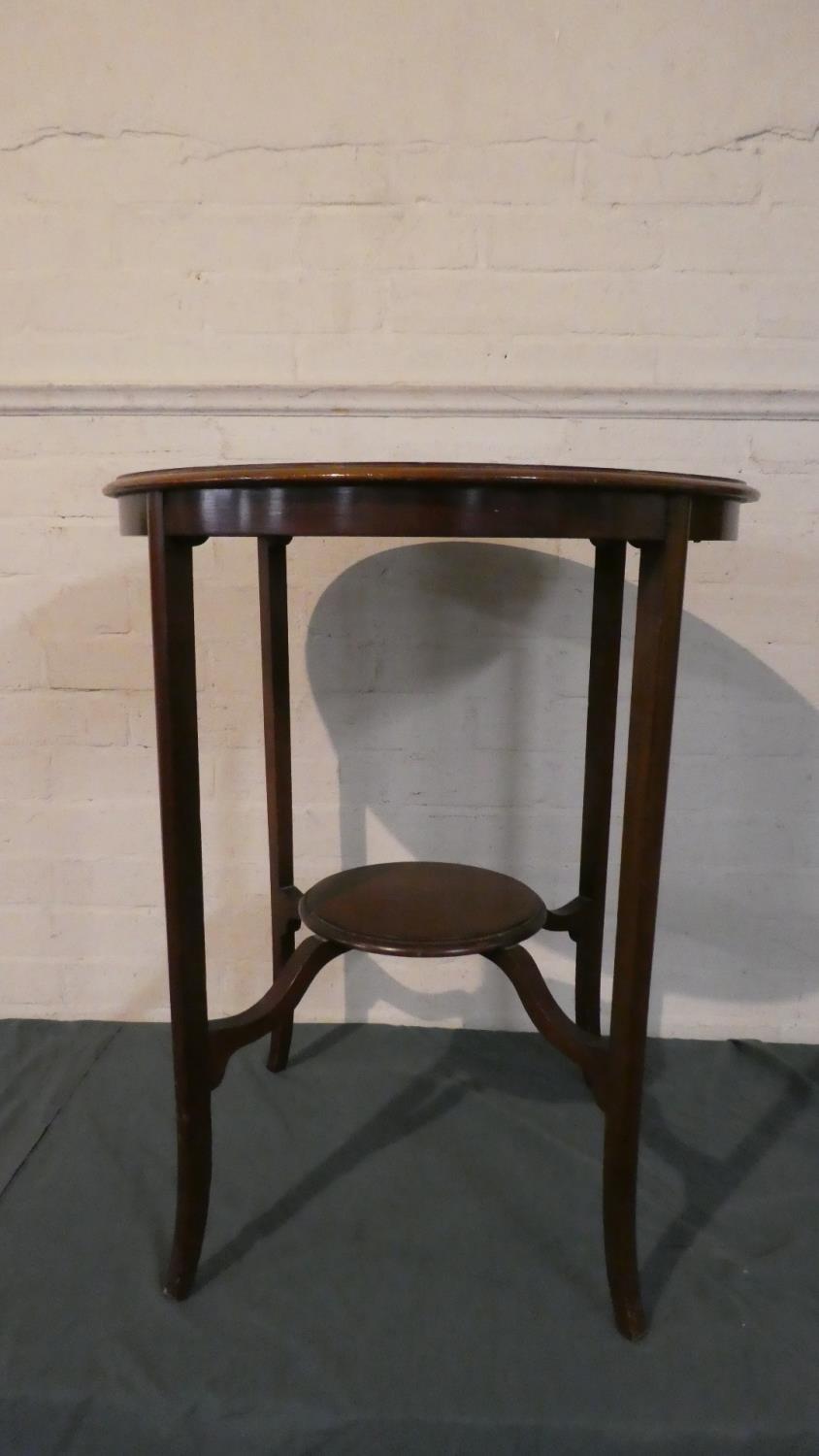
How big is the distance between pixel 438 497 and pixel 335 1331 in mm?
908

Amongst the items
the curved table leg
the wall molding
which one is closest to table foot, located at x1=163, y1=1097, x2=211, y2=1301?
the curved table leg

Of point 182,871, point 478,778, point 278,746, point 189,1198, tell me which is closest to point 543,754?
point 478,778

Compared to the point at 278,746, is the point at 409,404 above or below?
above

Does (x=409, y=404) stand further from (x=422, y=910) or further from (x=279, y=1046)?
(x=279, y=1046)

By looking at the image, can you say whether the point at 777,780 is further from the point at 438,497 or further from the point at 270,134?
the point at 270,134

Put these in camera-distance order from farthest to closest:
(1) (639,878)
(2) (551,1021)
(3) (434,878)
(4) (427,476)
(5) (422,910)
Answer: (3) (434,878)
(5) (422,910)
(2) (551,1021)
(1) (639,878)
(4) (427,476)

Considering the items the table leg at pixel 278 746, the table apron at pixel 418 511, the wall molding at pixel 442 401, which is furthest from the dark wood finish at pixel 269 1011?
the wall molding at pixel 442 401

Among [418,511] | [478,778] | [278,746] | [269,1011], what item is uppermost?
[418,511]

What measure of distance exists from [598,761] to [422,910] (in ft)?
1.21

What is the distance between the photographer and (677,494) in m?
0.94

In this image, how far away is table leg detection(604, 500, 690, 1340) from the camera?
0.96 m

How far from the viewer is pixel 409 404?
4.91 feet

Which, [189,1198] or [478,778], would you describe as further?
[478,778]

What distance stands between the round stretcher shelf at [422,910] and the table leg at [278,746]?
0.44 ft
